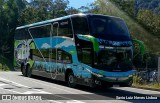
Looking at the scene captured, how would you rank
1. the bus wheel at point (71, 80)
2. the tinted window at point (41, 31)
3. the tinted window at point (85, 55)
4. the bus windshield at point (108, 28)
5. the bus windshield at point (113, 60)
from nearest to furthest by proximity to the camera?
the bus windshield at point (113, 60) → the tinted window at point (85, 55) → the bus windshield at point (108, 28) → the bus wheel at point (71, 80) → the tinted window at point (41, 31)

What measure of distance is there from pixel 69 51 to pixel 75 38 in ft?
3.52

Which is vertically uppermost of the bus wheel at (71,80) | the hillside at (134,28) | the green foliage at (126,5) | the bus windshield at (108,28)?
the green foliage at (126,5)

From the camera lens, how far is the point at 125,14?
4503cm

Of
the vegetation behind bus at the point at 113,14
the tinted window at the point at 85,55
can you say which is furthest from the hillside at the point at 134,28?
the tinted window at the point at 85,55

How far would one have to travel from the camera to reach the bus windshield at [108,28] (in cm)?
1728

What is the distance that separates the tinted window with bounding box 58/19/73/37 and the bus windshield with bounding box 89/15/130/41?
210 centimetres

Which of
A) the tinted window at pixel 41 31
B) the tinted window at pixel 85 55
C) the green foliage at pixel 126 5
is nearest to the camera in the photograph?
the tinted window at pixel 85 55

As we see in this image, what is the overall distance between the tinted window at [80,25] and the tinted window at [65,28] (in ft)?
1.91

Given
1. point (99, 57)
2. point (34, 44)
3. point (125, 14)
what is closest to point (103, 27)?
point (99, 57)

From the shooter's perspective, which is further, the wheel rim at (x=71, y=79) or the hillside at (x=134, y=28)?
the hillside at (x=134, y=28)

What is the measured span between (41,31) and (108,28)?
7.37 m

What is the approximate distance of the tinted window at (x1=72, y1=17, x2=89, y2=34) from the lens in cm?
1776

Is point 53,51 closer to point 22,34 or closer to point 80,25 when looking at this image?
point 80,25

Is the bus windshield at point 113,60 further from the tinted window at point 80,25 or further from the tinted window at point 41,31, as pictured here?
the tinted window at point 41,31
